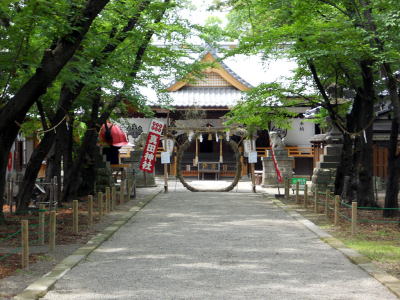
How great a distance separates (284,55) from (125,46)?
16.2ft

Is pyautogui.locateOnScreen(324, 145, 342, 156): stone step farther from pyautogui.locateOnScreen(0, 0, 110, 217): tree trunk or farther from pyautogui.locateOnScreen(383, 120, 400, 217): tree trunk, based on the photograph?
pyautogui.locateOnScreen(0, 0, 110, 217): tree trunk

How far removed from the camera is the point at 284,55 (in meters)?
17.9

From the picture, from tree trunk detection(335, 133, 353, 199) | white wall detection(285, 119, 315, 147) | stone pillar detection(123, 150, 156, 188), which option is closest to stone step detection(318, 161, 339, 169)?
tree trunk detection(335, 133, 353, 199)

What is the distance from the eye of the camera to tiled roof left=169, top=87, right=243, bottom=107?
112 ft

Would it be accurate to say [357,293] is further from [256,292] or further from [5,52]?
[5,52]

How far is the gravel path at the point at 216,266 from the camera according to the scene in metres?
7.03

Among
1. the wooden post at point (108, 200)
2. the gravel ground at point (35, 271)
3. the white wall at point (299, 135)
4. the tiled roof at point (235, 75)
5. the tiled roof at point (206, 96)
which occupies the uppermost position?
the tiled roof at point (235, 75)

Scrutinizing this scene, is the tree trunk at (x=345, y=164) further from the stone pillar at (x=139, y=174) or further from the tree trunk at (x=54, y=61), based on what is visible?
the tree trunk at (x=54, y=61)

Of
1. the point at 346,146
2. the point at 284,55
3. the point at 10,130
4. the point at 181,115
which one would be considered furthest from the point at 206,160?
the point at 10,130

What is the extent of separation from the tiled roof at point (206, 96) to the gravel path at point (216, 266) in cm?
1971

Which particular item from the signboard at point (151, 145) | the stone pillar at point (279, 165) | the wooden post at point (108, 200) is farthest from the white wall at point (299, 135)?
the wooden post at point (108, 200)

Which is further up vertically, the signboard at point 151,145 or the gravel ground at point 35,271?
the signboard at point 151,145

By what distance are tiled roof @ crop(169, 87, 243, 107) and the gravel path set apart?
19.7 metres

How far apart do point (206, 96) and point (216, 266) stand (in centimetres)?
2708
